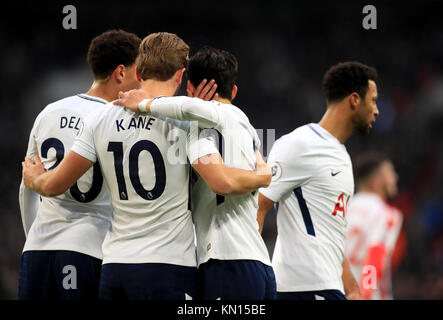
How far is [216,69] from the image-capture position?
3412 millimetres

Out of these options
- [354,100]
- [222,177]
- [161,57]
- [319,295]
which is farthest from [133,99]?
[354,100]

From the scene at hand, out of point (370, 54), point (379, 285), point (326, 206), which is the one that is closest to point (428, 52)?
point (370, 54)

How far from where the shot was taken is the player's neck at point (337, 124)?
475 centimetres

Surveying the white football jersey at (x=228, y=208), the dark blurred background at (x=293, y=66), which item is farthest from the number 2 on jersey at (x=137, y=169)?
the dark blurred background at (x=293, y=66)

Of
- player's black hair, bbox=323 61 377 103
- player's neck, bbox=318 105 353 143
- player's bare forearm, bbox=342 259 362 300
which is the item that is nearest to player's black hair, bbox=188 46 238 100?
player's neck, bbox=318 105 353 143

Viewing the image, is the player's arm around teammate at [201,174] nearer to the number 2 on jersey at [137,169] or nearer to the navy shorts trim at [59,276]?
the number 2 on jersey at [137,169]

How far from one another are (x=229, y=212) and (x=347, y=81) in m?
2.05

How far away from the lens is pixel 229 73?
3.44m

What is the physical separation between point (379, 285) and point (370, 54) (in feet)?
22.8

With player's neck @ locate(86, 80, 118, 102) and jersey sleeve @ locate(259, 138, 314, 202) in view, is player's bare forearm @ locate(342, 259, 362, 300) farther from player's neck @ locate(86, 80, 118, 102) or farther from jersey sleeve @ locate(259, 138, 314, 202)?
player's neck @ locate(86, 80, 118, 102)

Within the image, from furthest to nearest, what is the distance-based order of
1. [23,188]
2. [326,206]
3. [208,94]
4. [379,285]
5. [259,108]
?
1. [259,108]
2. [379,285]
3. [326,206]
4. [23,188]
5. [208,94]

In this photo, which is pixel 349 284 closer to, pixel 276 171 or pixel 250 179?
pixel 276 171
